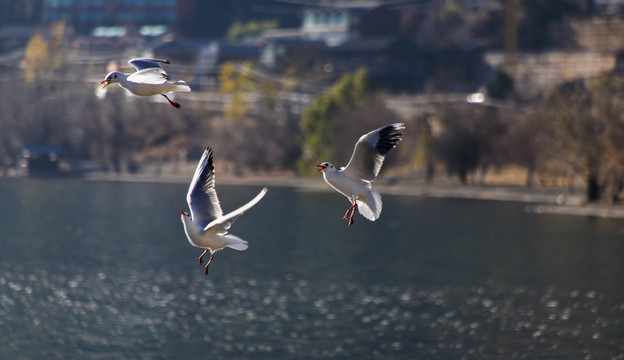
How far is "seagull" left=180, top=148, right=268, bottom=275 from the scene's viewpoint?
10.8m

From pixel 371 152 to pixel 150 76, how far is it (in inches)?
123

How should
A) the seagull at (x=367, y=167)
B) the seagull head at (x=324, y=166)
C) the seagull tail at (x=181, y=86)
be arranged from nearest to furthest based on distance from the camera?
the seagull tail at (x=181, y=86)
the seagull head at (x=324, y=166)
the seagull at (x=367, y=167)

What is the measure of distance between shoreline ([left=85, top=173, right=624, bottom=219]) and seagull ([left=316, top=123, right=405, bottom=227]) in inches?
2751

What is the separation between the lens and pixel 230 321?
190 feet

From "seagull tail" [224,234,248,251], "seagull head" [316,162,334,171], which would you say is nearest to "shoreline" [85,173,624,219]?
"seagull head" [316,162,334,171]

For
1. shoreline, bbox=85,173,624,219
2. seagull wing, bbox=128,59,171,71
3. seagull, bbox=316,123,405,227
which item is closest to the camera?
seagull wing, bbox=128,59,171,71

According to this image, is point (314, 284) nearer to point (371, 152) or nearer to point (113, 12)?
point (371, 152)

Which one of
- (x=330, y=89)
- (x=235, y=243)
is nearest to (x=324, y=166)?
(x=235, y=243)

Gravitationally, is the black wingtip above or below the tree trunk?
above

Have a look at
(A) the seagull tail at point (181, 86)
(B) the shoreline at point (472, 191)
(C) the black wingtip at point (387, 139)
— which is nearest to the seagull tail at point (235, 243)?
(A) the seagull tail at point (181, 86)

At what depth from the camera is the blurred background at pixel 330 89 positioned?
94875mm

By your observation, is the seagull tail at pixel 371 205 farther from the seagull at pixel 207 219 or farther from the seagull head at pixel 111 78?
the seagull head at pixel 111 78

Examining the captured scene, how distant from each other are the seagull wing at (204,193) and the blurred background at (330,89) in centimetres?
7005

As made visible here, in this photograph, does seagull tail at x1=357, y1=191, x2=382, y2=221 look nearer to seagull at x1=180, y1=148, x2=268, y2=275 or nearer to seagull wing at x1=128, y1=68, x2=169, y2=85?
seagull at x1=180, y1=148, x2=268, y2=275
